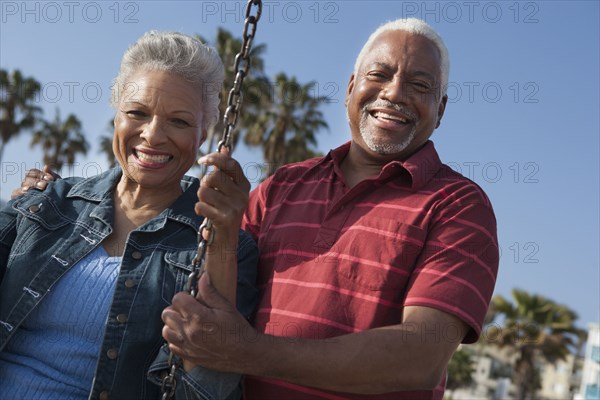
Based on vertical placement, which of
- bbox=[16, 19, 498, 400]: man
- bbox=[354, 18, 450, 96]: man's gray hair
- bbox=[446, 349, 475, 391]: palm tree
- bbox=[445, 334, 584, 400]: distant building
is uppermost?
bbox=[354, 18, 450, 96]: man's gray hair

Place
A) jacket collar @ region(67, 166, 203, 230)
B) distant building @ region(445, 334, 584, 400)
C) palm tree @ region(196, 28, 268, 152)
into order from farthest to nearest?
distant building @ region(445, 334, 584, 400), palm tree @ region(196, 28, 268, 152), jacket collar @ region(67, 166, 203, 230)

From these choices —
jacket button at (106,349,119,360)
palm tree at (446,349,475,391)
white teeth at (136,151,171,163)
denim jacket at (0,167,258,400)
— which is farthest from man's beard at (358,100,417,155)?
palm tree at (446,349,475,391)

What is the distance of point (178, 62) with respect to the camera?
2.96 m

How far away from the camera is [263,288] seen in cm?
308

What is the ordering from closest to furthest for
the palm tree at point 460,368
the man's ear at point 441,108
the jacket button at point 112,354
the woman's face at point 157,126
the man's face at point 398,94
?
the jacket button at point 112,354, the woman's face at point 157,126, the man's face at point 398,94, the man's ear at point 441,108, the palm tree at point 460,368

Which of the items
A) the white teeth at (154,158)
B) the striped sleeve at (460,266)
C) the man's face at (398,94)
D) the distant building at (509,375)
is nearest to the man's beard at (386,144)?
the man's face at (398,94)

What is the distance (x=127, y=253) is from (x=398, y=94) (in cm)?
143

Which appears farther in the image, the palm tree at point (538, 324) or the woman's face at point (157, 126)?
the palm tree at point (538, 324)

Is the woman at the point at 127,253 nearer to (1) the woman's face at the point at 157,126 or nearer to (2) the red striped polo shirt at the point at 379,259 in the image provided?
(1) the woman's face at the point at 157,126

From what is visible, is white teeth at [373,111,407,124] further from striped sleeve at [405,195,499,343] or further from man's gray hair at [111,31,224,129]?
man's gray hair at [111,31,224,129]

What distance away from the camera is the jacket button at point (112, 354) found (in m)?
2.66

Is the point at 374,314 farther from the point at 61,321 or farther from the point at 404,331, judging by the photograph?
the point at 61,321

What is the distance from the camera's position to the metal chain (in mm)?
2408

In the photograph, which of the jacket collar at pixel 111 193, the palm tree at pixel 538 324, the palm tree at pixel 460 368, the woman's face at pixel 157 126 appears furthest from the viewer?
the palm tree at pixel 460 368
